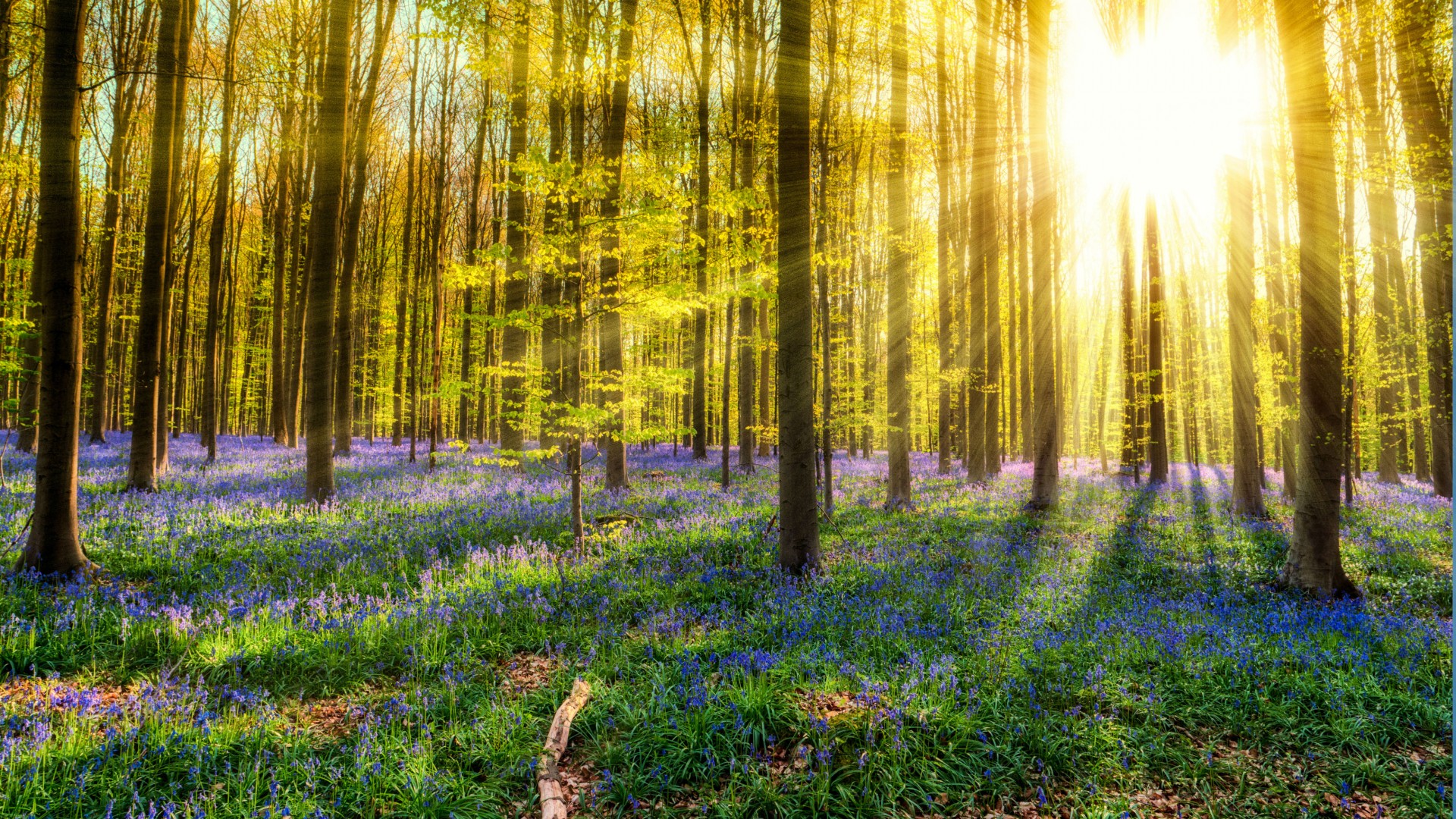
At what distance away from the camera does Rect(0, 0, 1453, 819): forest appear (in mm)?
3625

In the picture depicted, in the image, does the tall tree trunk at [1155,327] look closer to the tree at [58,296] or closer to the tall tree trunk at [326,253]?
the tall tree trunk at [326,253]

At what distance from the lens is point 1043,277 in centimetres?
1295

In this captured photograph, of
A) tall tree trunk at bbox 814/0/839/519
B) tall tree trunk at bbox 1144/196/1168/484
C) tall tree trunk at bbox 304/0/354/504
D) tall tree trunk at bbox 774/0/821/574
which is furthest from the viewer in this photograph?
tall tree trunk at bbox 1144/196/1168/484

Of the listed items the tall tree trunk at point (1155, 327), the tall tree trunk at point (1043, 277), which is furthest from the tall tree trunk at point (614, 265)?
the tall tree trunk at point (1155, 327)

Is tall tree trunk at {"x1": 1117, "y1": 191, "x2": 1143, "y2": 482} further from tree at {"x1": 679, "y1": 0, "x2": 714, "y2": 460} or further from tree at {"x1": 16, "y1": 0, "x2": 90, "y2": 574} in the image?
tree at {"x1": 16, "y1": 0, "x2": 90, "y2": 574}

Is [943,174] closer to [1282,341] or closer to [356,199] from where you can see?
[1282,341]

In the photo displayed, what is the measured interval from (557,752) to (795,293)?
557 centimetres

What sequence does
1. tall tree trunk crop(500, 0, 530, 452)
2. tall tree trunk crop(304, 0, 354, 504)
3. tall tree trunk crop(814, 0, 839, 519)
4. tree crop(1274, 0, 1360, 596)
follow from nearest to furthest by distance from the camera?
1. tree crop(1274, 0, 1360, 596)
2. tall tree trunk crop(500, 0, 530, 452)
3. tall tree trunk crop(304, 0, 354, 504)
4. tall tree trunk crop(814, 0, 839, 519)

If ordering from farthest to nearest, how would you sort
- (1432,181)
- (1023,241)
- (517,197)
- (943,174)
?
(1023,241) < (517,197) < (943,174) < (1432,181)

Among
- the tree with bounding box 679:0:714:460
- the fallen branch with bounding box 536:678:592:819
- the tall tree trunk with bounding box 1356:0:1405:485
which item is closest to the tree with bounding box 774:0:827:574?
the tree with bounding box 679:0:714:460

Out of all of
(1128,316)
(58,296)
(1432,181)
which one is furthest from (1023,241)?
(58,296)

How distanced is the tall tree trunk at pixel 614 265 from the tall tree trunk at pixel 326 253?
16.2ft

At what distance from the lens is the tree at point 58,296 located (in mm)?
6137

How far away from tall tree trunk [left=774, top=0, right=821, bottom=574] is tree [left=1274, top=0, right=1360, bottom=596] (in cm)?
606
